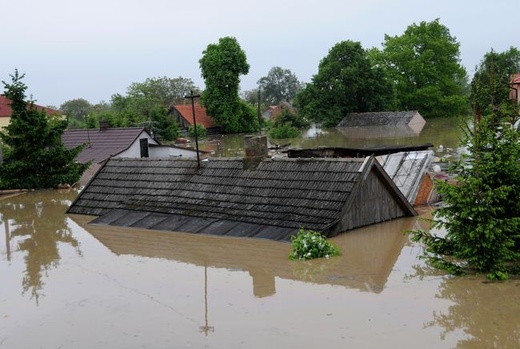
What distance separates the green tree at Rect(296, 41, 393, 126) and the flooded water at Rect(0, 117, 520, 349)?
174 ft

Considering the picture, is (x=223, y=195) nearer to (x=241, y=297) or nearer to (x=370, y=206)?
(x=370, y=206)

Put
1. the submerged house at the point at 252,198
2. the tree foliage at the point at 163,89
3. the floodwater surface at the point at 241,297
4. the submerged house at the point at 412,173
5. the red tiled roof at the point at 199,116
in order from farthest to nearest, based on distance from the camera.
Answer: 1. the tree foliage at the point at 163,89
2. the red tiled roof at the point at 199,116
3. the submerged house at the point at 412,173
4. the submerged house at the point at 252,198
5. the floodwater surface at the point at 241,297

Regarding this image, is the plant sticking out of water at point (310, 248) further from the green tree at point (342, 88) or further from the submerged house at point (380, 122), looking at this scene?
the green tree at point (342, 88)

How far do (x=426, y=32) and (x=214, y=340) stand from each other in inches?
2796

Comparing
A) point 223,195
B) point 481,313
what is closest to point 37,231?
point 223,195


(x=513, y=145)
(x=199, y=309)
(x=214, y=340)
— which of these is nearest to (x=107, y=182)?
(x=199, y=309)

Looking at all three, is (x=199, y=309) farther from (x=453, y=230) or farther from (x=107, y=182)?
(x=107, y=182)

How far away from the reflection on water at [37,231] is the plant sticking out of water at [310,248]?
552 cm

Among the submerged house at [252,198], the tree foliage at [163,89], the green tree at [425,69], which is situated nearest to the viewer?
the submerged house at [252,198]

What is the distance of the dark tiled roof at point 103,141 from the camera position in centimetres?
3416

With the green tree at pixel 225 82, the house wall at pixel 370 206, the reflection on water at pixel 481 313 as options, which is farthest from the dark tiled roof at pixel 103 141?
the green tree at pixel 225 82

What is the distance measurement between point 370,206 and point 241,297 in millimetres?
6001

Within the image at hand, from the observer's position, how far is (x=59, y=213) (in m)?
21.1

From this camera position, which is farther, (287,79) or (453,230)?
(287,79)
